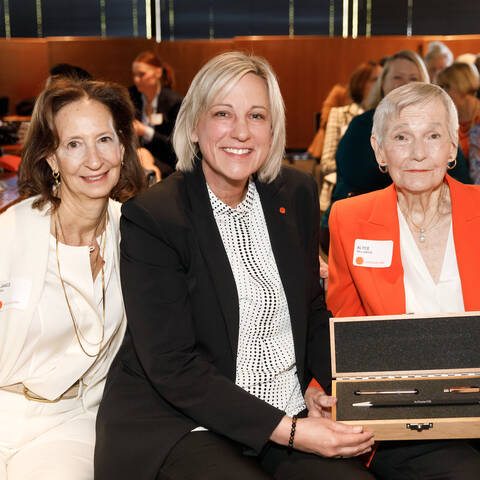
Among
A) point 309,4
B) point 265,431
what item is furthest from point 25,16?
point 265,431

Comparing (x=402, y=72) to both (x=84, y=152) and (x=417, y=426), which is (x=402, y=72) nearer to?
(x=84, y=152)

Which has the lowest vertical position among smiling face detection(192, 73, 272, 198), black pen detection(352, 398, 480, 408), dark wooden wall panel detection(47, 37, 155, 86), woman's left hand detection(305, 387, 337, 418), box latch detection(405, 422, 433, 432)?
woman's left hand detection(305, 387, 337, 418)

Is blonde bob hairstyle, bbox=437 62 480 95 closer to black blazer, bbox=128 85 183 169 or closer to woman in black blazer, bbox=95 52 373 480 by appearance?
black blazer, bbox=128 85 183 169

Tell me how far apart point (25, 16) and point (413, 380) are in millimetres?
10688

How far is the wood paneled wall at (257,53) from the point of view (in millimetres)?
10281

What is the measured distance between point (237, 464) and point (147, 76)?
173 inches

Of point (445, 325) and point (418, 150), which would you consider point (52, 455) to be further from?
point (418, 150)

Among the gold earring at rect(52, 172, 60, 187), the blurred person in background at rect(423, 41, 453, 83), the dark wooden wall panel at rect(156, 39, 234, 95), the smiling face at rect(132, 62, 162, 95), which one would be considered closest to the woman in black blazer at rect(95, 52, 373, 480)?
the gold earring at rect(52, 172, 60, 187)

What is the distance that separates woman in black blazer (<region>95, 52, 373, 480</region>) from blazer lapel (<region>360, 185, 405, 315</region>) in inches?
8.6

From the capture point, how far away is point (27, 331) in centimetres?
192

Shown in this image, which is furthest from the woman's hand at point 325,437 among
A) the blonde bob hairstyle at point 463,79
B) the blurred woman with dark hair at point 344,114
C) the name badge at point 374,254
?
the blonde bob hairstyle at point 463,79

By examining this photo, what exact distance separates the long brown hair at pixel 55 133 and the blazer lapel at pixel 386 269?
87cm

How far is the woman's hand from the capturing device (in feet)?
5.17

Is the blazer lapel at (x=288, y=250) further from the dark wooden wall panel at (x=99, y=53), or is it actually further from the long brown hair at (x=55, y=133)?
the dark wooden wall panel at (x=99, y=53)
